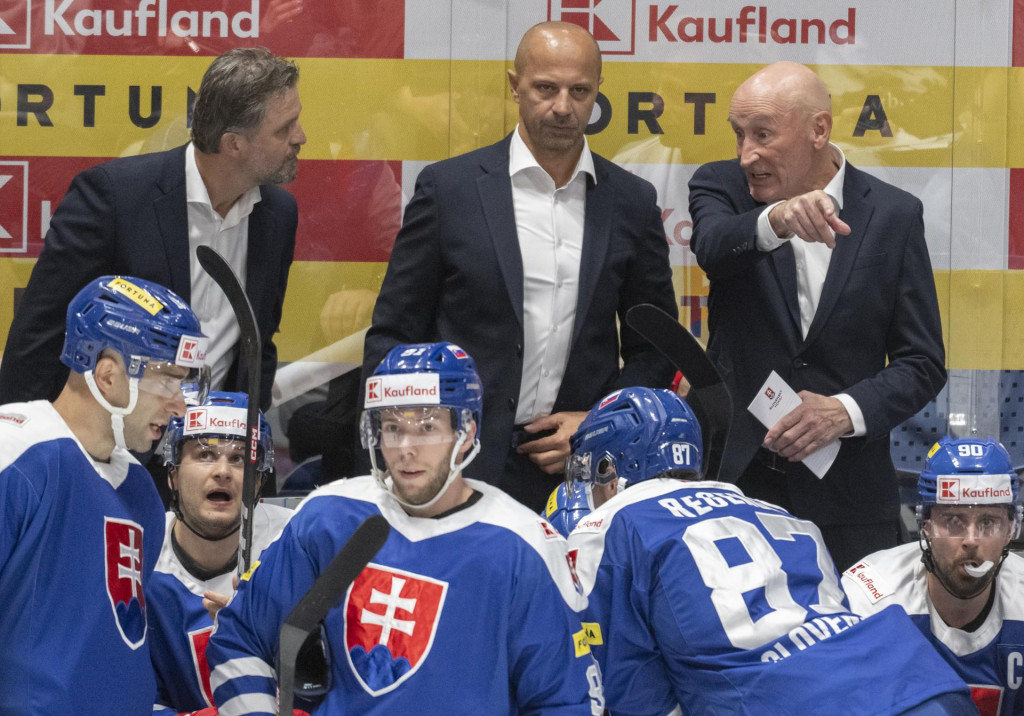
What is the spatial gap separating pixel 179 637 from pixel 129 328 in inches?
36.8

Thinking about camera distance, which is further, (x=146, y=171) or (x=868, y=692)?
(x=146, y=171)

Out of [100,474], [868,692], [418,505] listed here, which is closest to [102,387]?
[100,474]

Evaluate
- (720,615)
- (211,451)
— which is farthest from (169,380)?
(720,615)

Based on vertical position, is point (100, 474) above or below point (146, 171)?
below

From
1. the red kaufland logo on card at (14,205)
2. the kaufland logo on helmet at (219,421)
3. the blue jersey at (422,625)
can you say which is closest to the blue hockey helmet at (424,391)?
the blue jersey at (422,625)

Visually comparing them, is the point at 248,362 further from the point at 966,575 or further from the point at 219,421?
the point at 966,575

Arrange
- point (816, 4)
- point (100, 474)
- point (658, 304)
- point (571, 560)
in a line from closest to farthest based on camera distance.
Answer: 1. point (100, 474)
2. point (571, 560)
3. point (658, 304)
4. point (816, 4)

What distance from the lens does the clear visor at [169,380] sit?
269 cm

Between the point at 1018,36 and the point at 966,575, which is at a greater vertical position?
the point at 1018,36

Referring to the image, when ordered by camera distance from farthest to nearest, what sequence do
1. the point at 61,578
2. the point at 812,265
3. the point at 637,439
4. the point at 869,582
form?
the point at 812,265, the point at 869,582, the point at 637,439, the point at 61,578

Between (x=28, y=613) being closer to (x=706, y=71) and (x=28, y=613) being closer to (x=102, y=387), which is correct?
(x=102, y=387)

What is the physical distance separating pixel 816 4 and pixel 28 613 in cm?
287

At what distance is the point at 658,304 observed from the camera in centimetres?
369

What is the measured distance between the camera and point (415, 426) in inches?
105
